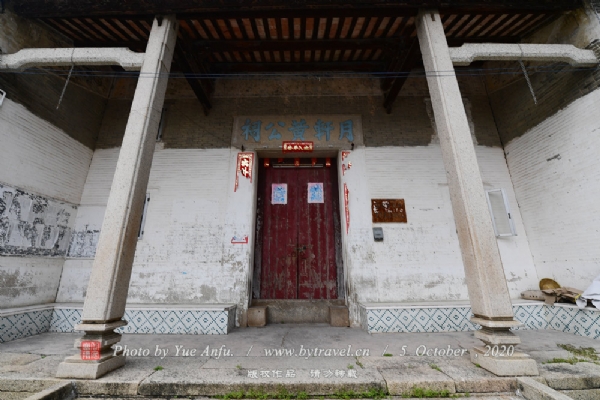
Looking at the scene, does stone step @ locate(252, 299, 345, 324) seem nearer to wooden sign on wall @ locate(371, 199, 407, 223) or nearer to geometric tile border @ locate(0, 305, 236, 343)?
geometric tile border @ locate(0, 305, 236, 343)

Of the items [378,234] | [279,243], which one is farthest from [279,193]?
[378,234]

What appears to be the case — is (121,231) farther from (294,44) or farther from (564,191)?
(564,191)

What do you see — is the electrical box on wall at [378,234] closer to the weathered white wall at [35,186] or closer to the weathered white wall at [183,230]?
the weathered white wall at [183,230]

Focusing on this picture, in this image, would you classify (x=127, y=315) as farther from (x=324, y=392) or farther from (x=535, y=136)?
(x=535, y=136)

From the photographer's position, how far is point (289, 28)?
4926mm

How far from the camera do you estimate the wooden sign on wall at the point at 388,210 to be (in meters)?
5.44

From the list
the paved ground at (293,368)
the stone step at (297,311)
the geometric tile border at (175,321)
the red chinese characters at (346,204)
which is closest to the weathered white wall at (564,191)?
the paved ground at (293,368)

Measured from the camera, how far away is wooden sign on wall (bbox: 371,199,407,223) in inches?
214

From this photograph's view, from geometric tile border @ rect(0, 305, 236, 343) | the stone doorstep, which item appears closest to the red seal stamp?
the stone doorstep

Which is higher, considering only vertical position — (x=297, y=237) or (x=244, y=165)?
(x=244, y=165)

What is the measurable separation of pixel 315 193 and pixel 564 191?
4446 millimetres

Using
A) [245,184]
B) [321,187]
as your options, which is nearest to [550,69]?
[321,187]

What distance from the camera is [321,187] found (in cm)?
614

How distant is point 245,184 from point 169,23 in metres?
2.94
